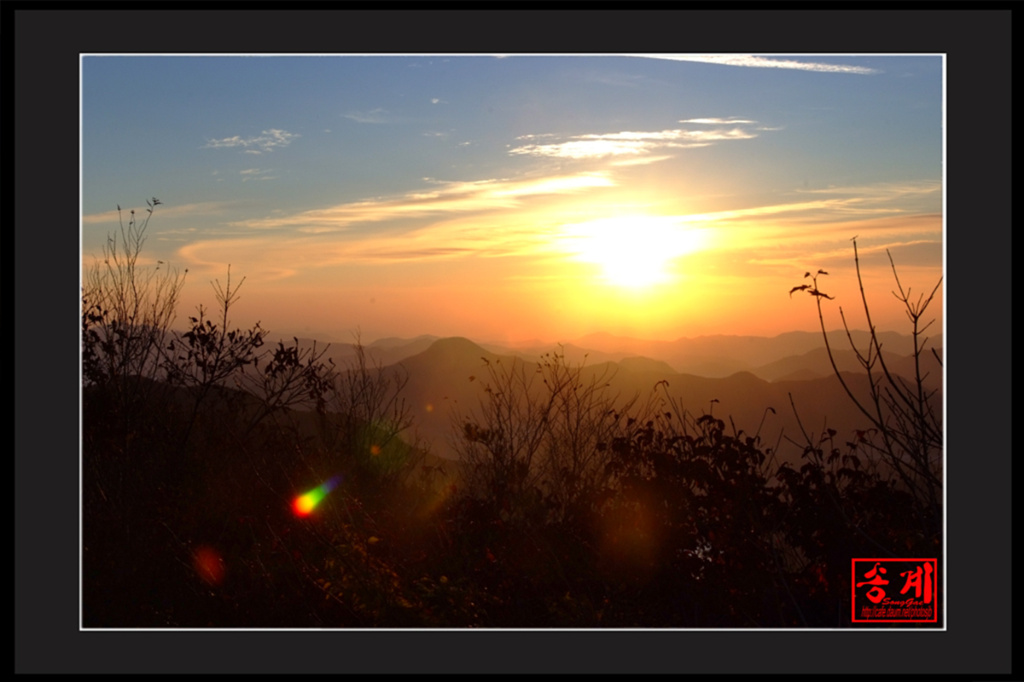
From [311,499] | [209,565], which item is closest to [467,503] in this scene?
[311,499]

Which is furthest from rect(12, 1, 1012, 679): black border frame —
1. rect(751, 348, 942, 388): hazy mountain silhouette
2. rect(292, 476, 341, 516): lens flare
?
rect(292, 476, 341, 516): lens flare

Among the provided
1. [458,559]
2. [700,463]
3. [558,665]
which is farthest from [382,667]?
[700,463]

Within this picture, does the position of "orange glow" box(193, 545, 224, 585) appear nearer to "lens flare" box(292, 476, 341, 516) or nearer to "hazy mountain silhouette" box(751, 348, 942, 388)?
"lens flare" box(292, 476, 341, 516)

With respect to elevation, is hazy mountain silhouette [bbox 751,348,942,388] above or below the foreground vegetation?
above

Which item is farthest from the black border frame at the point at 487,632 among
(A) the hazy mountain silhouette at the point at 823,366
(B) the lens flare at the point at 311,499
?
(B) the lens flare at the point at 311,499

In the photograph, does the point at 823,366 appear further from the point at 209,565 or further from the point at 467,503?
the point at 209,565

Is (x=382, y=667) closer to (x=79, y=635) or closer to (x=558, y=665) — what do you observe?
(x=558, y=665)
